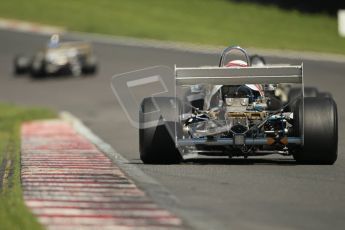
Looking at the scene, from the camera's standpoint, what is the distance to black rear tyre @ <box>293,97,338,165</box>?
10570 millimetres

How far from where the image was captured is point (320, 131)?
1059cm

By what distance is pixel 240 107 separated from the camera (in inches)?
450

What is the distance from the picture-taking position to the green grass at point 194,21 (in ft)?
115

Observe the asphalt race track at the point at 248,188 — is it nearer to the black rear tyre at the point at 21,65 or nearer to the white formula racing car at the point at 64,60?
the white formula racing car at the point at 64,60

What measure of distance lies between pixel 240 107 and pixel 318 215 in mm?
4321

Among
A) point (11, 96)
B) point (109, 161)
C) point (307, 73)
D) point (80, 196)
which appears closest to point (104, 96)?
point (11, 96)

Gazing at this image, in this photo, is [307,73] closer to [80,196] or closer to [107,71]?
[107,71]

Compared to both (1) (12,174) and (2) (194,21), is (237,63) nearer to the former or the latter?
(1) (12,174)

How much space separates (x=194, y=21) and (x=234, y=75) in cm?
2955

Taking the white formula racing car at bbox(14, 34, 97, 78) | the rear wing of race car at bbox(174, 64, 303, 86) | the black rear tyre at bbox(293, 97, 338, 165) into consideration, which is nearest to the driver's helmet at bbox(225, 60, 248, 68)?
the rear wing of race car at bbox(174, 64, 303, 86)

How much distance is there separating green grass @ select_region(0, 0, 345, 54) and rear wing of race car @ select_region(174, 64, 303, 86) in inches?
877

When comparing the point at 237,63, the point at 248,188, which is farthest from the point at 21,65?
the point at 248,188

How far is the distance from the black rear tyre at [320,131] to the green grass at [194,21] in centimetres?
2244

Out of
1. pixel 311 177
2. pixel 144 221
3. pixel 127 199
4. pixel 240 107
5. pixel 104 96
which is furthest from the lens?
pixel 104 96
